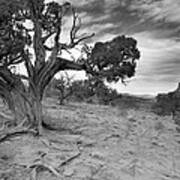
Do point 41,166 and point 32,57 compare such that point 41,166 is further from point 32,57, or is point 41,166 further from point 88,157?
point 32,57

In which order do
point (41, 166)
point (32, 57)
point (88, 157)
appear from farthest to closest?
point (32, 57)
point (88, 157)
point (41, 166)

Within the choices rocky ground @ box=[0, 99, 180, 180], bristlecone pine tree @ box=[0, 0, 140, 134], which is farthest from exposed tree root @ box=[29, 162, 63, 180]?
bristlecone pine tree @ box=[0, 0, 140, 134]

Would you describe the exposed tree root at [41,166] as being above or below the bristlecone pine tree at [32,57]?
below

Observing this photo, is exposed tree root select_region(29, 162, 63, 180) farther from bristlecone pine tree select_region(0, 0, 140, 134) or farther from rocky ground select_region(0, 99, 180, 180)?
bristlecone pine tree select_region(0, 0, 140, 134)

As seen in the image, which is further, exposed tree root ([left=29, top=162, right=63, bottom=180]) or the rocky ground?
the rocky ground

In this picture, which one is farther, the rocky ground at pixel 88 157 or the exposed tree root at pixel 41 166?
the rocky ground at pixel 88 157

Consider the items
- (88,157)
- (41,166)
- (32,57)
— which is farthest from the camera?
(32,57)

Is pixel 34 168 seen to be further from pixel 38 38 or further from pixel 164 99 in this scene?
pixel 164 99

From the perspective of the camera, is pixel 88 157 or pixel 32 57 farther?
pixel 32 57

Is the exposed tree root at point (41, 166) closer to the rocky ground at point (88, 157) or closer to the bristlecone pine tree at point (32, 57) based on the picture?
the rocky ground at point (88, 157)

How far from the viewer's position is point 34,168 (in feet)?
Result: 18.2

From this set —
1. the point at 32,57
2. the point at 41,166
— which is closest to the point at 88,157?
the point at 41,166

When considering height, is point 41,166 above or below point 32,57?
below

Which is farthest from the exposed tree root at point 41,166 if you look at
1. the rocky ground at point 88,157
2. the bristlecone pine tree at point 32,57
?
the bristlecone pine tree at point 32,57
